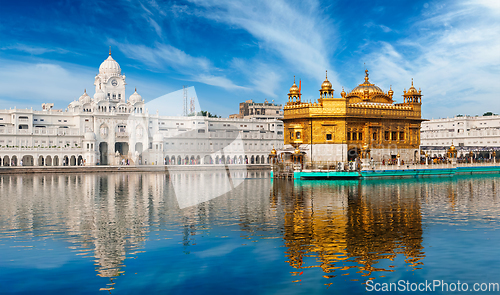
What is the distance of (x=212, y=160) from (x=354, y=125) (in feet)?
152

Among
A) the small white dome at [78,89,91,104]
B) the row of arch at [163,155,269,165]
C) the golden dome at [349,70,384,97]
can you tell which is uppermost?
the small white dome at [78,89,91,104]

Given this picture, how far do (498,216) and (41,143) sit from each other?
84242 millimetres

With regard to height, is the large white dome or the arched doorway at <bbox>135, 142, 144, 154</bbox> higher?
the large white dome

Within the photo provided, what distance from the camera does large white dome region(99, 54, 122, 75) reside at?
340 feet

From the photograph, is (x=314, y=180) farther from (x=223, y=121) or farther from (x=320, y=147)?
(x=223, y=121)

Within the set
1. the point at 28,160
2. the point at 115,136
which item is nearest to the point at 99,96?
the point at 115,136

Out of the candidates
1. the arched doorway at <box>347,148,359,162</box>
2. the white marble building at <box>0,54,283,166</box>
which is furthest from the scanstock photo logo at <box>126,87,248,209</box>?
the arched doorway at <box>347,148,359,162</box>

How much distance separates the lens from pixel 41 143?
89562mm

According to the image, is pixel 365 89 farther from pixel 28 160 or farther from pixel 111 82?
pixel 111 82

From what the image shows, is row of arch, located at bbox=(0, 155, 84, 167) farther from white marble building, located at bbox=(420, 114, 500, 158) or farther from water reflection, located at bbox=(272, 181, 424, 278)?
white marble building, located at bbox=(420, 114, 500, 158)

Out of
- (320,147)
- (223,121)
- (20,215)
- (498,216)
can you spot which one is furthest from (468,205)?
(223,121)

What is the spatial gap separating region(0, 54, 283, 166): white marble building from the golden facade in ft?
125

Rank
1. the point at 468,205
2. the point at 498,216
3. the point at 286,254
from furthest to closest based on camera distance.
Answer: the point at 468,205 < the point at 498,216 < the point at 286,254

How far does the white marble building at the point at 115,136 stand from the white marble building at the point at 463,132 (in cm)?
3905
